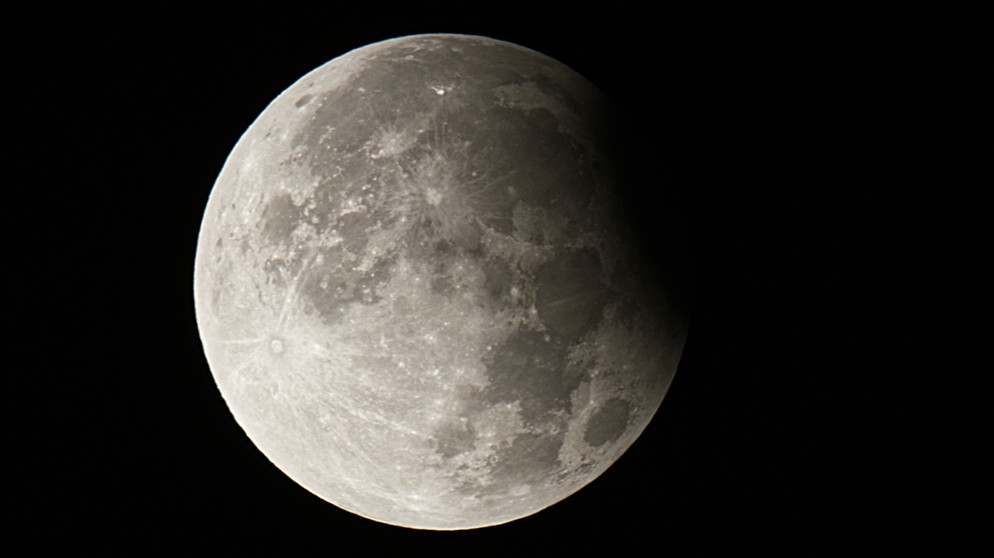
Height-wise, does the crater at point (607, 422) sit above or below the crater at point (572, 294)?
below

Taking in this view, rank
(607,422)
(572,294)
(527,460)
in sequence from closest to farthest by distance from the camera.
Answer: (572,294)
(527,460)
(607,422)

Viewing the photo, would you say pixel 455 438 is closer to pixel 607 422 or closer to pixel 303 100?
pixel 607 422

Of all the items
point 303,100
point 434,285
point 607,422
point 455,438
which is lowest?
point 455,438

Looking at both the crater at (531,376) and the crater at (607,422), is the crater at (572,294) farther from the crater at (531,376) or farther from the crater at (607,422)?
the crater at (607,422)

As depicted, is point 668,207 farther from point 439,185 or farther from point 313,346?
point 313,346

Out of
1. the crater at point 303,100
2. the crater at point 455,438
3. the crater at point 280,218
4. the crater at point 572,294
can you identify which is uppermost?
the crater at point 303,100

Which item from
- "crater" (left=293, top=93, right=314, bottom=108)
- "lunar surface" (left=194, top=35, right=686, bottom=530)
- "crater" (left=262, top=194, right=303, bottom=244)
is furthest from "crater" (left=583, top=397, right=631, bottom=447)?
"crater" (left=293, top=93, right=314, bottom=108)

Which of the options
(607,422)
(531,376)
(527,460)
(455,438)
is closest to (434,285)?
(531,376)

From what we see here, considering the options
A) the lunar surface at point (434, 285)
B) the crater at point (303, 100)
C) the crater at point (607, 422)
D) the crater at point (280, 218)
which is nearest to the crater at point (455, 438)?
the lunar surface at point (434, 285)
